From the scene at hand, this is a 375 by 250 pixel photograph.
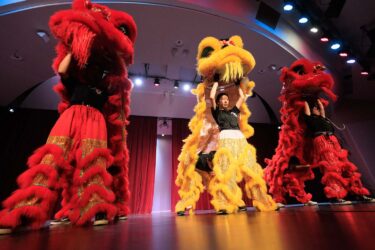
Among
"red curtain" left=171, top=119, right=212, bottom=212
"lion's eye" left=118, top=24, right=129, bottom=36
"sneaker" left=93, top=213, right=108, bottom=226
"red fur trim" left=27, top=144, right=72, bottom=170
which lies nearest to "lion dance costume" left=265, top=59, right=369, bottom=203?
"lion's eye" left=118, top=24, right=129, bottom=36

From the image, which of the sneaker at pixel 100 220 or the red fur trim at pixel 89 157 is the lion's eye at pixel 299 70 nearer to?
the red fur trim at pixel 89 157

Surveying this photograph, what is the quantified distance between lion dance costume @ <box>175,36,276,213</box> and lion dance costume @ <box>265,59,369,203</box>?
1.88 feet

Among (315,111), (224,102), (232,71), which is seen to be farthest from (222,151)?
(315,111)

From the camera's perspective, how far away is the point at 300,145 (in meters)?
2.23

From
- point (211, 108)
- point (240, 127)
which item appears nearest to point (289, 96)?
point (240, 127)

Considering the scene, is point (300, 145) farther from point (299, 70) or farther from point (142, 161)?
point (142, 161)

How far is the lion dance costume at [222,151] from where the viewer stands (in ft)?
5.02

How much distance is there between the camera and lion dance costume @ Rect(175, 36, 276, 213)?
1.53 metres

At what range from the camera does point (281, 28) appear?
3.71m

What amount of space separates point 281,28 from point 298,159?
7.66 feet

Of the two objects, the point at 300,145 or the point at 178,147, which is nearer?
the point at 300,145

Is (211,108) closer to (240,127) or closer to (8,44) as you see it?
(240,127)

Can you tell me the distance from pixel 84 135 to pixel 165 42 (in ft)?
9.14

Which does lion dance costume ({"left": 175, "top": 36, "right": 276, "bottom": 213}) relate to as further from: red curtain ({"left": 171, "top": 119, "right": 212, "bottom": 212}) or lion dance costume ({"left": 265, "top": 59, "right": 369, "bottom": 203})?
red curtain ({"left": 171, "top": 119, "right": 212, "bottom": 212})
